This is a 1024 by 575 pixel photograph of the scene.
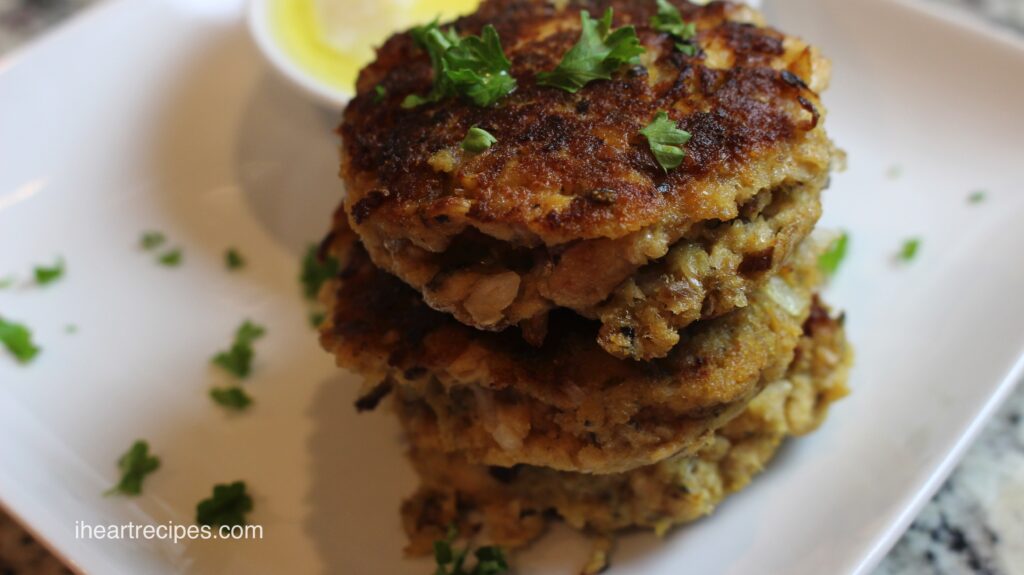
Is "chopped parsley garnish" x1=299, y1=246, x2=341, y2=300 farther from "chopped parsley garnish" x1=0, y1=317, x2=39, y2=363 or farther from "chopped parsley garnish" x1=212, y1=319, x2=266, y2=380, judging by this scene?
"chopped parsley garnish" x1=0, y1=317, x2=39, y2=363

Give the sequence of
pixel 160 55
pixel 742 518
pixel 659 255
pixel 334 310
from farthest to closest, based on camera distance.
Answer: pixel 160 55, pixel 334 310, pixel 742 518, pixel 659 255

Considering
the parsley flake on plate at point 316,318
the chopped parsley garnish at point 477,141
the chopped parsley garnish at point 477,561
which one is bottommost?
the parsley flake on plate at point 316,318

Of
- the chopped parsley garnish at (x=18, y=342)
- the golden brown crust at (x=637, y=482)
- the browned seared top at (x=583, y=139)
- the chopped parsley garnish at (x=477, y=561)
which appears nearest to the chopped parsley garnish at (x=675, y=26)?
the browned seared top at (x=583, y=139)

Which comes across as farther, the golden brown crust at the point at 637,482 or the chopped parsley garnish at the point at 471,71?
the golden brown crust at the point at 637,482

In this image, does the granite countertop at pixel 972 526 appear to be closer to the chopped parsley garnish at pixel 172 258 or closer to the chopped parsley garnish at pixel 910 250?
the chopped parsley garnish at pixel 910 250

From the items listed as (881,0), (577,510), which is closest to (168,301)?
(577,510)

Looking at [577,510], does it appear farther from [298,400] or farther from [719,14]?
[719,14]

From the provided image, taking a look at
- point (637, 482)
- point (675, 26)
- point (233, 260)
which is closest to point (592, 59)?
point (675, 26)
